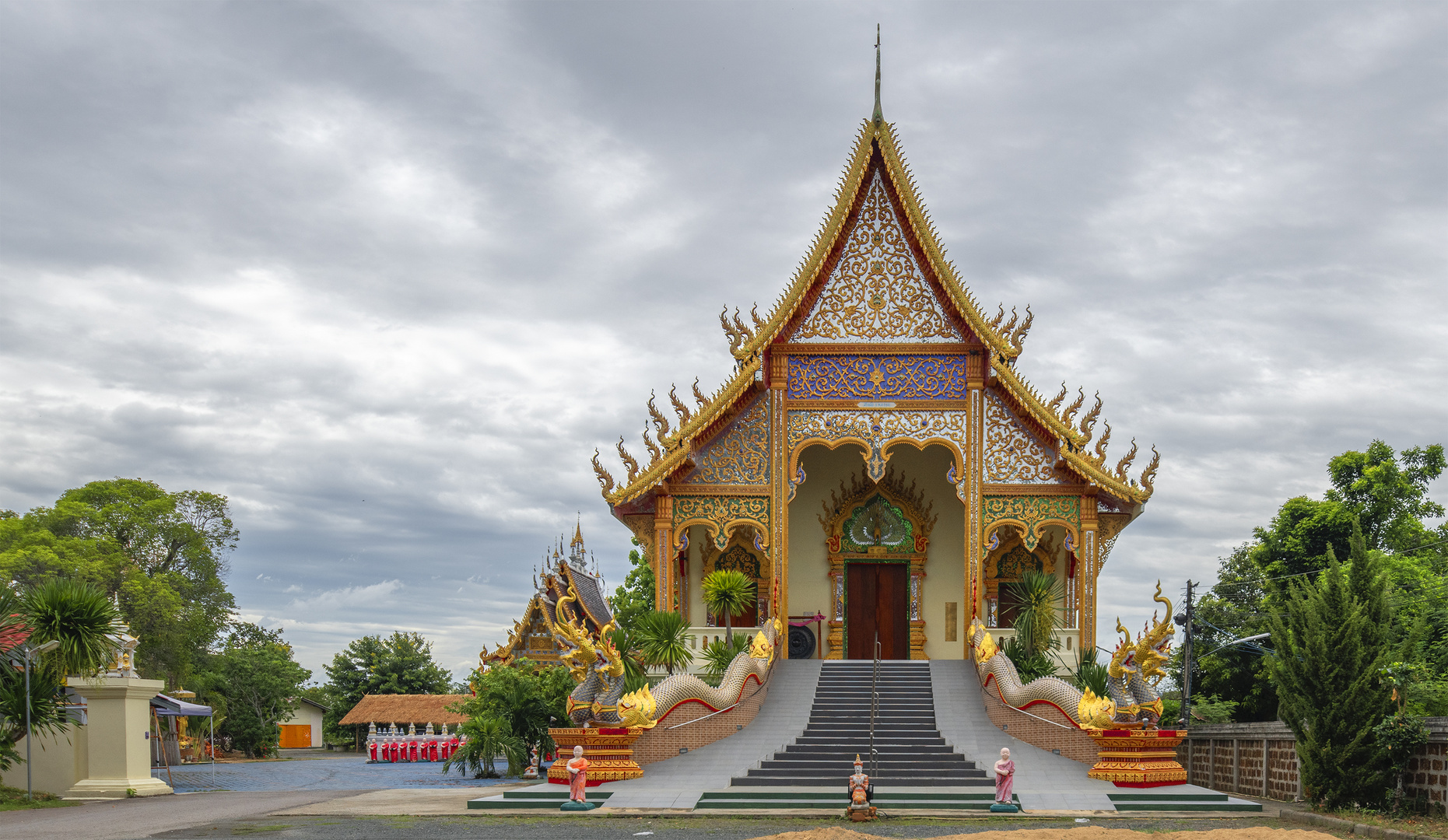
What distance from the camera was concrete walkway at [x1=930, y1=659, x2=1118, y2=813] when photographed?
1172 centimetres

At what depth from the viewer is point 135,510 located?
29.0 m

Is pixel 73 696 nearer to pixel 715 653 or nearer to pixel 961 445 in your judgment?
pixel 715 653

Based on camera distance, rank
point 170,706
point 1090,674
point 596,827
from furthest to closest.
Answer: point 170,706 < point 1090,674 < point 596,827

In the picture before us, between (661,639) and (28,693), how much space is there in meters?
7.62

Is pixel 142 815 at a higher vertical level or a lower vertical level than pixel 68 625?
lower

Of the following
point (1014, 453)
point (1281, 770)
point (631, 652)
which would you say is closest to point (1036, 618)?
point (1014, 453)

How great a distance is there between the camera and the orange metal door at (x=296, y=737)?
37.1 m

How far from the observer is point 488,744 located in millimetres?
17672

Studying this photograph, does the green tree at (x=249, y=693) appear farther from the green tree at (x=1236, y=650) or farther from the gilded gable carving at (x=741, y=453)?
the green tree at (x=1236, y=650)

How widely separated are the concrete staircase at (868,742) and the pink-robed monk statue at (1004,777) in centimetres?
115

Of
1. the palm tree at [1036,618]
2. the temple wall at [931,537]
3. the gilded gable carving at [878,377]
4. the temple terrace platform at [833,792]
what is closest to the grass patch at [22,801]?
the temple terrace platform at [833,792]

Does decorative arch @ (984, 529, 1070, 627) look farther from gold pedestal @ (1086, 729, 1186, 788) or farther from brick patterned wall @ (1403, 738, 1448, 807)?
brick patterned wall @ (1403, 738, 1448, 807)

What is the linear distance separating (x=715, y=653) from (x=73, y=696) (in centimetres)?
835

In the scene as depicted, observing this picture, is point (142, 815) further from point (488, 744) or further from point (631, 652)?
point (631, 652)
